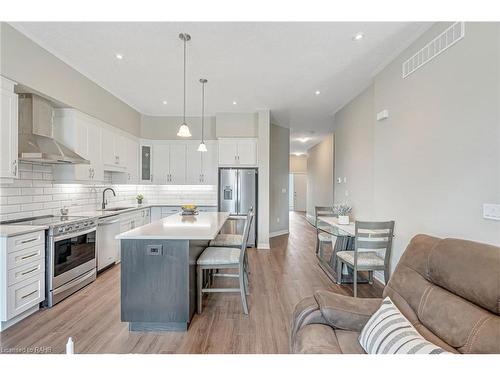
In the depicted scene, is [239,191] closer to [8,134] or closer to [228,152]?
[228,152]

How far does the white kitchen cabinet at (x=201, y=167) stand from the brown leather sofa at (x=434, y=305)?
434 cm

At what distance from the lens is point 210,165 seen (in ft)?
18.6

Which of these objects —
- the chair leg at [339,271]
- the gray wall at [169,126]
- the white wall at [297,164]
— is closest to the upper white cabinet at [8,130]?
the gray wall at [169,126]

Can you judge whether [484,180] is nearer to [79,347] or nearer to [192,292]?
[192,292]

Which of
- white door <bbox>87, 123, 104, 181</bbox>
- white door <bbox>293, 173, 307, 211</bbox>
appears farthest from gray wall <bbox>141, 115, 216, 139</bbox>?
white door <bbox>293, 173, 307, 211</bbox>

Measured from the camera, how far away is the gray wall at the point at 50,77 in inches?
97.8

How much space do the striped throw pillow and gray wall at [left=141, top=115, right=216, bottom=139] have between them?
5.10 meters

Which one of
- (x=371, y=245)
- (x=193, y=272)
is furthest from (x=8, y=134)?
(x=371, y=245)

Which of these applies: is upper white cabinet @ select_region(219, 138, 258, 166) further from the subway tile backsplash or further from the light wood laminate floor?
the light wood laminate floor

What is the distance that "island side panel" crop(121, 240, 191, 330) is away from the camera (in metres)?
2.22

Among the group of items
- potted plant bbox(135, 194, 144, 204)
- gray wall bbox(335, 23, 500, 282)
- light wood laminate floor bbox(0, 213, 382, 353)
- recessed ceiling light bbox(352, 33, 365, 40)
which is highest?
recessed ceiling light bbox(352, 33, 365, 40)

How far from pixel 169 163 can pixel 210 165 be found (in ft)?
3.20

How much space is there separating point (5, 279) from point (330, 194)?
7.08 metres
